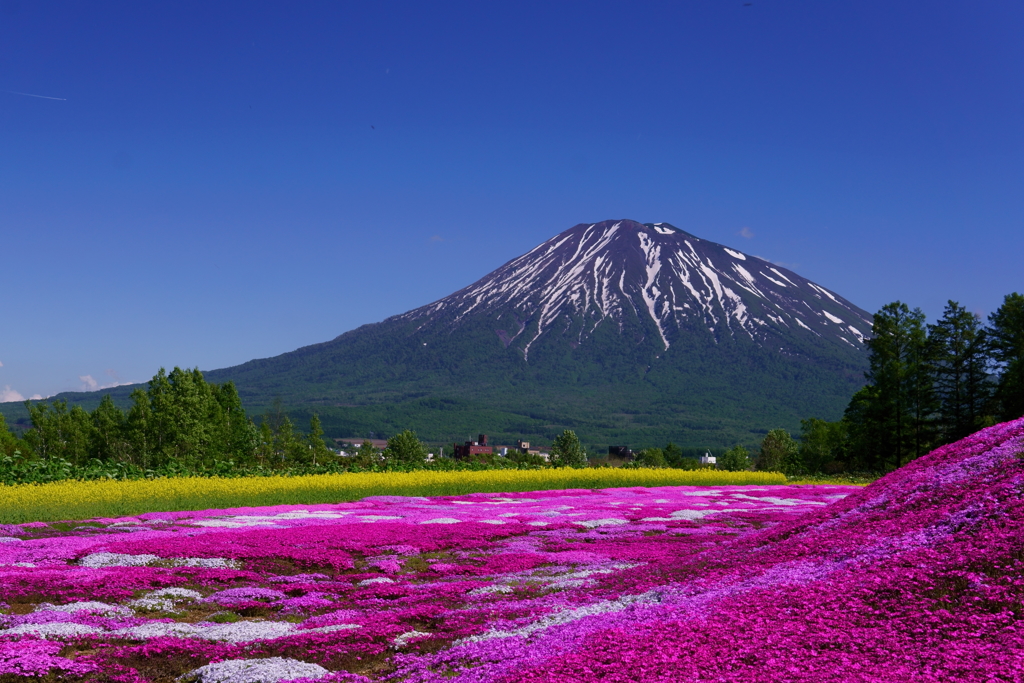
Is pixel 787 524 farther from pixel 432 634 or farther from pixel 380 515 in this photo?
pixel 380 515

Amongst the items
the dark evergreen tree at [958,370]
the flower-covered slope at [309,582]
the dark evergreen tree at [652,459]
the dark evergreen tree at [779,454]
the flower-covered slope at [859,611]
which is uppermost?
the dark evergreen tree at [958,370]

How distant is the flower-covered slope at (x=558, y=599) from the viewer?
7219mm

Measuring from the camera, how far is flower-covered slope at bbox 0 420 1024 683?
7.22 meters

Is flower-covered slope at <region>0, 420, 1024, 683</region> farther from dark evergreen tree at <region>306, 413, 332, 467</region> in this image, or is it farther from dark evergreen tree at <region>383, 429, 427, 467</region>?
dark evergreen tree at <region>383, 429, 427, 467</region>

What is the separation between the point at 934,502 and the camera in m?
11.8

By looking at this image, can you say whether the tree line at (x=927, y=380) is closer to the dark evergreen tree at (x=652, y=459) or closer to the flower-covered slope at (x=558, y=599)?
A: the dark evergreen tree at (x=652, y=459)

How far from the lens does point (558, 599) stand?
11539mm

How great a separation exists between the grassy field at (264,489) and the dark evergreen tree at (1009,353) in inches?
958

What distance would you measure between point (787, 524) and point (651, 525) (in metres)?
7.98

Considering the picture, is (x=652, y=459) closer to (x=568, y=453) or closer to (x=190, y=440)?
(x=568, y=453)

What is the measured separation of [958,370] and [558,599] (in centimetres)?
6184

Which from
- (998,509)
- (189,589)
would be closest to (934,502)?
(998,509)

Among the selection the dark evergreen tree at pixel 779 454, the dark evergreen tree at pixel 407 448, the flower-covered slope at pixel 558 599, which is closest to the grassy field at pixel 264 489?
the flower-covered slope at pixel 558 599

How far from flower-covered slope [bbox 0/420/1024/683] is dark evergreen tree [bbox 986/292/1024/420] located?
164ft
